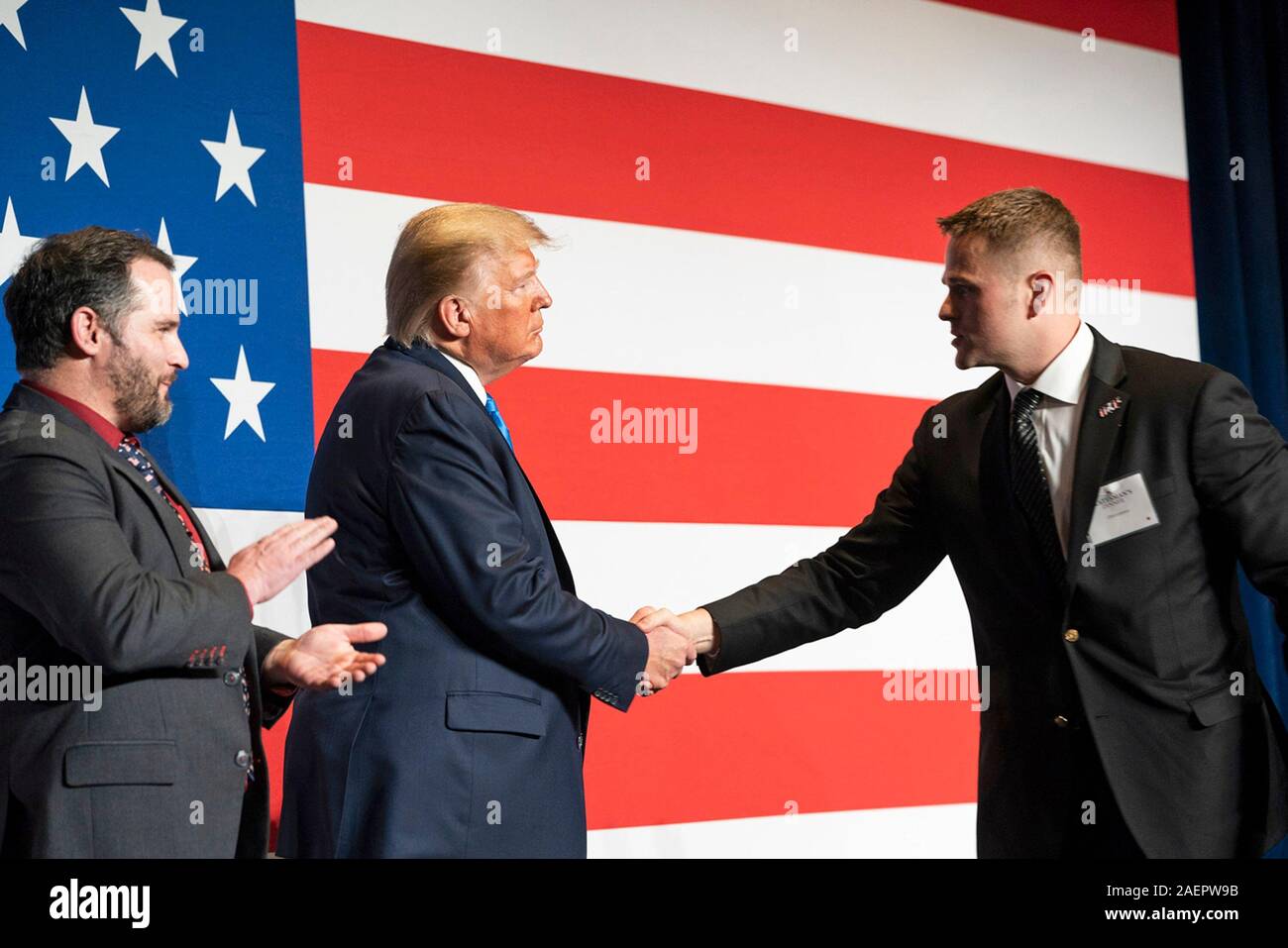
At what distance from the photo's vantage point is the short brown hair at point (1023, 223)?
263 centimetres

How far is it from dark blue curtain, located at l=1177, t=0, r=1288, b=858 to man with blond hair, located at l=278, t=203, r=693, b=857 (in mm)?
2913

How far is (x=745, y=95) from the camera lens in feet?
12.0

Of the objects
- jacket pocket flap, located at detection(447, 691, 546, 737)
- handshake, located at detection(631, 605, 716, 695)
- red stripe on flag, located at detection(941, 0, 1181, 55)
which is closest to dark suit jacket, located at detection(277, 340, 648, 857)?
jacket pocket flap, located at detection(447, 691, 546, 737)

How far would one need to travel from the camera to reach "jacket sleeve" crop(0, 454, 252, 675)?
1.76 m

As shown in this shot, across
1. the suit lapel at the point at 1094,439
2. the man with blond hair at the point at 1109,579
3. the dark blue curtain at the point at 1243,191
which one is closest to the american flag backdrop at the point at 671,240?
the dark blue curtain at the point at 1243,191

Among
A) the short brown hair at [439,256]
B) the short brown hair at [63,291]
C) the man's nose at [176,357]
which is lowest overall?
the man's nose at [176,357]

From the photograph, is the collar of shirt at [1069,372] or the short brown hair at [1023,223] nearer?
the collar of shirt at [1069,372]

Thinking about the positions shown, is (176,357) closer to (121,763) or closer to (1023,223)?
(121,763)

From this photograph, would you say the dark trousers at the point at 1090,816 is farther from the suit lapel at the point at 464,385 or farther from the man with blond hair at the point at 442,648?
the suit lapel at the point at 464,385

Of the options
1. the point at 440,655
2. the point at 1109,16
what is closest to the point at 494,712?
the point at 440,655

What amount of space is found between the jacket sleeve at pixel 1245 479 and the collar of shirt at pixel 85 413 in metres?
1.80

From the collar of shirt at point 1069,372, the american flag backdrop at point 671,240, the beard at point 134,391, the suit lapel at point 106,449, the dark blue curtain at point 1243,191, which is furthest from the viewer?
the dark blue curtain at point 1243,191

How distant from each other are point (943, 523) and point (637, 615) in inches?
27.3
